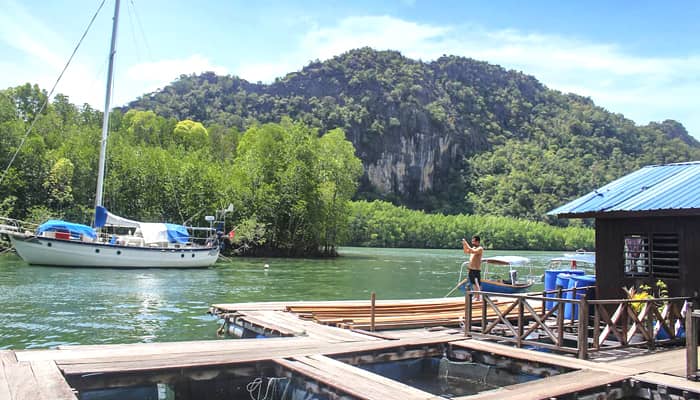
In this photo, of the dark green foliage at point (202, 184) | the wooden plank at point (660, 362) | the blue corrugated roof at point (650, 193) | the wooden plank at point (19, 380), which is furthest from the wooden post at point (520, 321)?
the dark green foliage at point (202, 184)

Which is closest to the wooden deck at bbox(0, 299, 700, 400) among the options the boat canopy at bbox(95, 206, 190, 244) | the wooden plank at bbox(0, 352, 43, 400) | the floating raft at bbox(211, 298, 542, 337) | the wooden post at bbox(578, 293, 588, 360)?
the wooden plank at bbox(0, 352, 43, 400)

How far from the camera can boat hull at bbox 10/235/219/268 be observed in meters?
36.9

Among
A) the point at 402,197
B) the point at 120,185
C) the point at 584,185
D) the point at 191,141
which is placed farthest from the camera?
the point at 402,197

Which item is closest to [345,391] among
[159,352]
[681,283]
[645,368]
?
[159,352]

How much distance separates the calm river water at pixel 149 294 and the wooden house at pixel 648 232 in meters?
10.1

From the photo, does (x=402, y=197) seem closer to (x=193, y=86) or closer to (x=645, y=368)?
(x=193, y=86)

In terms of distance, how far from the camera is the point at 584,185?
142 metres

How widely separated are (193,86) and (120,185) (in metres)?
135

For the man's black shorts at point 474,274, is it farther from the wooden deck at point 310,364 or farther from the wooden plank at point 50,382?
the wooden plank at point 50,382

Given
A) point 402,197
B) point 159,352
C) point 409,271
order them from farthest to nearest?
point 402,197 < point 409,271 < point 159,352

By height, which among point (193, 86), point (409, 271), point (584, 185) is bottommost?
point (409, 271)

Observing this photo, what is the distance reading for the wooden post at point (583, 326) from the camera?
970cm

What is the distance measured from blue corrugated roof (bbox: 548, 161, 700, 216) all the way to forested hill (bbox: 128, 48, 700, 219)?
4952 inches

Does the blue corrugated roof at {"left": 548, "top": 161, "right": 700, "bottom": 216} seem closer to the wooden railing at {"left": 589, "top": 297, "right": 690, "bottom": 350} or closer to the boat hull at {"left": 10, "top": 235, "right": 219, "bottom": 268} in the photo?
the wooden railing at {"left": 589, "top": 297, "right": 690, "bottom": 350}
